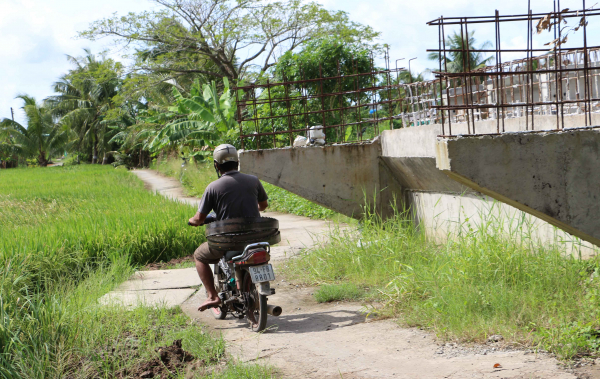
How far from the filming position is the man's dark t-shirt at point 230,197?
14.7 feet

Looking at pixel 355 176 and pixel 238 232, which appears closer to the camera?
pixel 238 232

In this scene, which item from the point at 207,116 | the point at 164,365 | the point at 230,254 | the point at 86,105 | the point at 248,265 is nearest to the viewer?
the point at 164,365

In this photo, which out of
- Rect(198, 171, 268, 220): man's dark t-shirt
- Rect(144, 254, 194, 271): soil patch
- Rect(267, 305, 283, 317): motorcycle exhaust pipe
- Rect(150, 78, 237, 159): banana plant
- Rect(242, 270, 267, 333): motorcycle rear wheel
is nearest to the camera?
Rect(267, 305, 283, 317): motorcycle exhaust pipe

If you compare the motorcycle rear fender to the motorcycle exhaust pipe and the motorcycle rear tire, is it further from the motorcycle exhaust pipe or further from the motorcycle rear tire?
the motorcycle rear tire

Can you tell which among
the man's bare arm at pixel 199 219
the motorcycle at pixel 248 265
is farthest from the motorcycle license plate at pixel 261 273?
the man's bare arm at pixel 199 219

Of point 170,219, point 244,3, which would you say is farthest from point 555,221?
point 244,3

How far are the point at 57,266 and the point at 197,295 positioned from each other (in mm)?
1836

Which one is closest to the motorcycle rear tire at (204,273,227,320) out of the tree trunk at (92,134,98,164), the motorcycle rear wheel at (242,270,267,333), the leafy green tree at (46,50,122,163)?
the motorcycle rear wheel at (242,270,267,333)

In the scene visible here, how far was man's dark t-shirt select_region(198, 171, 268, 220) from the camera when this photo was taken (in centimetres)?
448

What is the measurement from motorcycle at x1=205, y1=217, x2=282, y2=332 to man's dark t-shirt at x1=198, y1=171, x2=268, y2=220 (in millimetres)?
140

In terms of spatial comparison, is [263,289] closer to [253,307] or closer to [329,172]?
[253,307]

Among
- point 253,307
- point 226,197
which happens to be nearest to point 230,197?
point 226,197

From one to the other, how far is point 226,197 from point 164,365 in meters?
1.47

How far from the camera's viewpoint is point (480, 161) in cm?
358
